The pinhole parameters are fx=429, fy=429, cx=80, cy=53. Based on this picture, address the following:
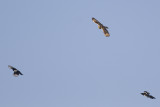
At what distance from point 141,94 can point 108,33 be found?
45.2 feet

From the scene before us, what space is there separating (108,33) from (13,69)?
16.3 m

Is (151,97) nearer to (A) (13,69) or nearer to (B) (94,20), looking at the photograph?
(B) (94,20)

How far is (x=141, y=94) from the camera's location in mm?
70250

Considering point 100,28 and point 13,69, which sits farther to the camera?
point 13,69

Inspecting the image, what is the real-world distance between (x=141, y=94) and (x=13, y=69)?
21.1 m

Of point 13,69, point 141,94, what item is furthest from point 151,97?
point 13,69

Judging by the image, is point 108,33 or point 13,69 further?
point 13,69

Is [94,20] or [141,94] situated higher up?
[94,20]

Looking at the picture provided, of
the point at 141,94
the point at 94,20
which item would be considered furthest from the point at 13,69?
the point at 141,94

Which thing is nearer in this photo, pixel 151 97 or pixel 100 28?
pixel 100 28

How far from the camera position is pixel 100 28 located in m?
61.8

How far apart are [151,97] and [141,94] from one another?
66.3 inches

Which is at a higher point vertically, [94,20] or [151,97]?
[94,20]

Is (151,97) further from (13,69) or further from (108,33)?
(13,69)
